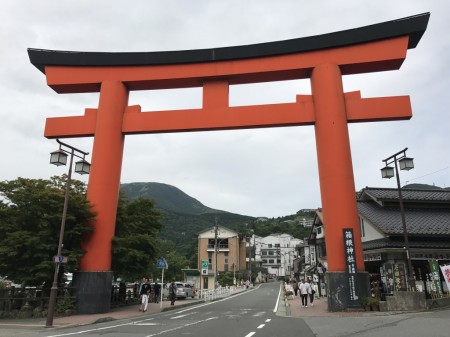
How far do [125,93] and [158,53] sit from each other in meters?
2.80

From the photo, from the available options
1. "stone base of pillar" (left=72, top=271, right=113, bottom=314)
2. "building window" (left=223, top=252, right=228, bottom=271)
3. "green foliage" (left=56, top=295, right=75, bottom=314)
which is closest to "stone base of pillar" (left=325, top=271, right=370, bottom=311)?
"stone base of pillar" (left=72, top=271, right=113, bottom=314)

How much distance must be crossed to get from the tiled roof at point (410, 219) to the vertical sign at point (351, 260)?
16.9ft

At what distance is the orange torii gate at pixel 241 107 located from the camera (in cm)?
1686

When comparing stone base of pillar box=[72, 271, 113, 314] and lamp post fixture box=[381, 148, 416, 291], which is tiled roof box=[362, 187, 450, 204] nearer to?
lamp post fixture box=[381, 148, 416, 291]

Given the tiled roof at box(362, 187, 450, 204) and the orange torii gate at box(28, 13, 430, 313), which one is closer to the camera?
the orange torii gate at box(28, 13, 430, 313)

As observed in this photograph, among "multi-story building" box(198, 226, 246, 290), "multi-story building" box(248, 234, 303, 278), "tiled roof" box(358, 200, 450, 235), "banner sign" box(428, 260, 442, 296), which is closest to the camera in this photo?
"banner sign" box(428, 260, 442, 296)

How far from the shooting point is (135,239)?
62.7ft

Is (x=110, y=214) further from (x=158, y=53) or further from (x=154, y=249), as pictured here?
(x=158, y=53)

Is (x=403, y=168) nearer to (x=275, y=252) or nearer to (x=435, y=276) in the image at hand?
Answer: (x=435, y=276)

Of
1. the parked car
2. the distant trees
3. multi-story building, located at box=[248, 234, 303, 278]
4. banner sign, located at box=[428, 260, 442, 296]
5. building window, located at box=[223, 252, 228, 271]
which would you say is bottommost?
the parked car

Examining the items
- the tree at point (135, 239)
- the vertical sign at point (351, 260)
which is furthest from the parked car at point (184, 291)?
the vertical sign at point (351, 260)

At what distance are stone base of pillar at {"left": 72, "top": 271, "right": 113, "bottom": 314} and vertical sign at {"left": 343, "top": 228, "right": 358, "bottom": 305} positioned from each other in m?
10.9

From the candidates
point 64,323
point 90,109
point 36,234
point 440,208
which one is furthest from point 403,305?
point 90,109

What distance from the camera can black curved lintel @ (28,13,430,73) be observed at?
690 inches
